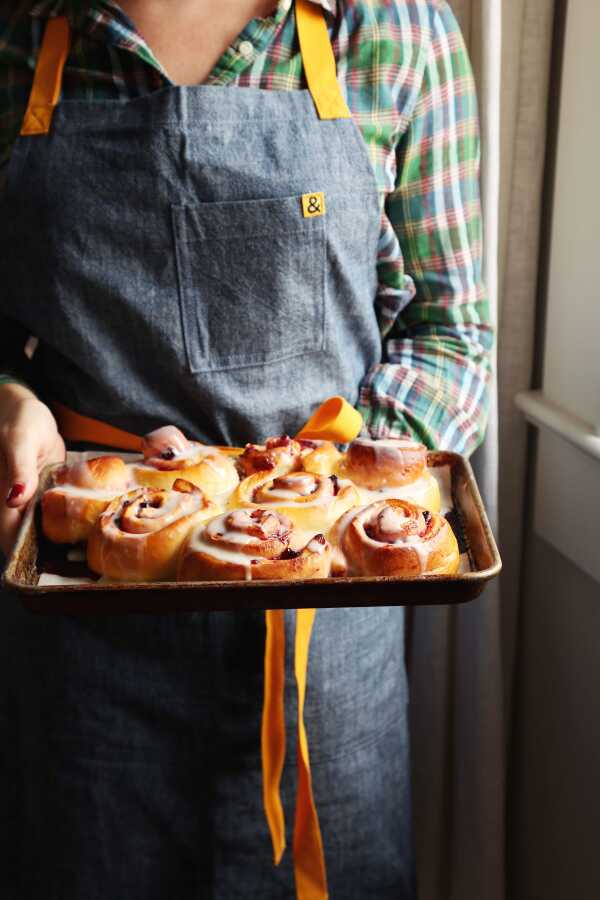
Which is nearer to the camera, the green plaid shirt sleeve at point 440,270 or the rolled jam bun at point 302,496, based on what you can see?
the rolled jam bun at point 302,496

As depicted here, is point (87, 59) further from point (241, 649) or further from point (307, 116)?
point (241, 649)

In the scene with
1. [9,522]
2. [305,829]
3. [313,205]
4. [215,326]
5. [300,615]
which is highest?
[313,205]

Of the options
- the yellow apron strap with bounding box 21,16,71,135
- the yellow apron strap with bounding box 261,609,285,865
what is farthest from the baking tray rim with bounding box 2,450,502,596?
the yellow apron strap with bounding box 21,16,71,135

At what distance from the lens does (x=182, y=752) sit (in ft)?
3.21

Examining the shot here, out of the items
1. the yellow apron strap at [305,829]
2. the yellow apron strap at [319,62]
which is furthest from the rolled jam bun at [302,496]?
the yellow apron strap at [319,62]

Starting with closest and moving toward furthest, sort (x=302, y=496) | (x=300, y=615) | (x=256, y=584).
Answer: (x=256, y=584) < (x=302, y=496) < (x=300, y=615)

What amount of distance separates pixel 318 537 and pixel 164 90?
0.46 meters

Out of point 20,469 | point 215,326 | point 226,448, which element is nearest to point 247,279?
point 215,326

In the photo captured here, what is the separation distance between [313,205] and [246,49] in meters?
0.16

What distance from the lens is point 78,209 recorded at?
87cm

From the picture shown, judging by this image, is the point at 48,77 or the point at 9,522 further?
the point at 48,77

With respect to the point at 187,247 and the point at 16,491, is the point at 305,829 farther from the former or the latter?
the point at 187,247

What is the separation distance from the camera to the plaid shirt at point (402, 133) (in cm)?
89

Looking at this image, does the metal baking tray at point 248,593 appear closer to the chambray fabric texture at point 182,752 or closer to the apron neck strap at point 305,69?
the chambray fabric texture at point 182,752
